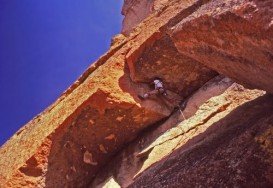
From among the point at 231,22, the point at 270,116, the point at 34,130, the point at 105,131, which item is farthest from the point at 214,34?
the point at 34,130

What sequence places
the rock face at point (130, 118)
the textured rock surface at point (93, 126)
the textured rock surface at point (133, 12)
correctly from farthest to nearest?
the textured rock surface at point (133, 12) < the textured rock surface at point (93, 126) < the rock face at point (130, 118)

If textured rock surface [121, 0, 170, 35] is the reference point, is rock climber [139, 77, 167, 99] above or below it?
Answer: below

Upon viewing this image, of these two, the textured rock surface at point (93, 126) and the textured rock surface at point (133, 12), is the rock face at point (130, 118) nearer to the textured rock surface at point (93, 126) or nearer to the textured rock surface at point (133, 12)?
the textured rock surface at point (93, 126)

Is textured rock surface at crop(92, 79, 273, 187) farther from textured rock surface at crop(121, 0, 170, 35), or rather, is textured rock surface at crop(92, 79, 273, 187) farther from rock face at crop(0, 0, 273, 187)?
textured rock surface at crop(121, 0, 170, 35)

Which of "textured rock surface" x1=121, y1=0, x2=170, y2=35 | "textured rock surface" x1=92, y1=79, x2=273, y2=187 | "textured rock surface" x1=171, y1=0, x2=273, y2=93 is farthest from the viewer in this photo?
"textured rock surface" x1=121, y1=0, x2=170, y2=35

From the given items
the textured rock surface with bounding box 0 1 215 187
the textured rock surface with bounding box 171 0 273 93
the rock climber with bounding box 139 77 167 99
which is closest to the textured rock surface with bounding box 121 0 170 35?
the textured rock surface with bounding box 0 1 215 187

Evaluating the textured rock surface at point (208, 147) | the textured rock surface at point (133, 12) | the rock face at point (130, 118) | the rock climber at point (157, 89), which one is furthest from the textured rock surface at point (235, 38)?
the textured rock surface at point (133, 12)

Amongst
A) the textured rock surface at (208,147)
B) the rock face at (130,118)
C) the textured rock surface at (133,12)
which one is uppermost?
the textured rock surface at (133,12)

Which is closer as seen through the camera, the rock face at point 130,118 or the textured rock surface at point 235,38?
the textured rock surface at point 235,38

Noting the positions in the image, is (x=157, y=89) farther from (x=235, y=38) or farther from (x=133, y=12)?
(x=133, y=12)

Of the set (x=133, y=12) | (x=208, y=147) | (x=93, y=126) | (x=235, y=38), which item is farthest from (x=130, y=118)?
(x=133, y=12)

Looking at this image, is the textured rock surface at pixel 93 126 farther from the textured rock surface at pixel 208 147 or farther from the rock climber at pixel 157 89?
the textured rock surface at pixel 208 147

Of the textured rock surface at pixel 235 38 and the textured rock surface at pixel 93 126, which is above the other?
the textured rock surface at pixel 93 126

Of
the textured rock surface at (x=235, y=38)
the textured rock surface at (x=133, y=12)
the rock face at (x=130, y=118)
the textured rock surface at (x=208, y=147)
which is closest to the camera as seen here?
the textured rock surface at (x=235, y=38)
